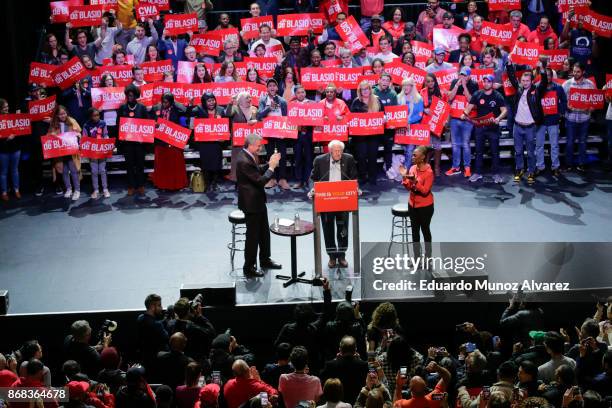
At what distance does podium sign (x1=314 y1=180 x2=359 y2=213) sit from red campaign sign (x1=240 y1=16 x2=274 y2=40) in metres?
6.71

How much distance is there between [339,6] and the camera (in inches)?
706

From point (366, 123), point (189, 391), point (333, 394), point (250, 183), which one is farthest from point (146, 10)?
point (333, 394)

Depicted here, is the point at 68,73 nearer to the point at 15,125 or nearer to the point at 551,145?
the point at 15,125

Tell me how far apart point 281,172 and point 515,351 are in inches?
309

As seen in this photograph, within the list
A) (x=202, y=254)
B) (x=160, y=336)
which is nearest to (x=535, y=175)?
(x=202, y=254)

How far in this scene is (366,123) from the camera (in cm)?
1563

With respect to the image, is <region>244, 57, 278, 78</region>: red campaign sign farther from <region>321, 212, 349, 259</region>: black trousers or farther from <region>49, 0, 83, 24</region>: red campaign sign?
<region>321, 212, 349, 259</region>: black trousers

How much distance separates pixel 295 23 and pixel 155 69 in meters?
2.70

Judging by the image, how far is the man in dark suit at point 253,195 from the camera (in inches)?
458

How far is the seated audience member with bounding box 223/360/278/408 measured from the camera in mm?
7891

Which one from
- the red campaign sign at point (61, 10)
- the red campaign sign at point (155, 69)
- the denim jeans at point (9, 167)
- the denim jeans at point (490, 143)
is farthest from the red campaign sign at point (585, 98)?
the denim jeans at point (9, 167)

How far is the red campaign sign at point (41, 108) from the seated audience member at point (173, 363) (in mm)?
8387

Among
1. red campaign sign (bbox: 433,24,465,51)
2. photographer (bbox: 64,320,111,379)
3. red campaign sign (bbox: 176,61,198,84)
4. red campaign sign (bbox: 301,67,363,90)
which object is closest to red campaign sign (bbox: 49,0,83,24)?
red campaign sign (bbox: 176,61,198,84)

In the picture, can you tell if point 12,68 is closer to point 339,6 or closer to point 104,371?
point 339,6
